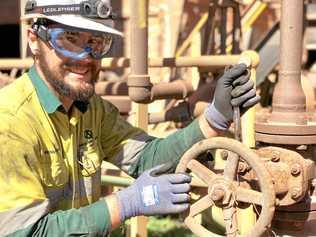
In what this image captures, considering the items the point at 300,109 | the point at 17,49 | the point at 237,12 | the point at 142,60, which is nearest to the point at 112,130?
the point at 142,60

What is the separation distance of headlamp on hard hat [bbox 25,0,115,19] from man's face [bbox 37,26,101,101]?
80 mm

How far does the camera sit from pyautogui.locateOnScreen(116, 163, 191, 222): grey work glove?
2.02 m

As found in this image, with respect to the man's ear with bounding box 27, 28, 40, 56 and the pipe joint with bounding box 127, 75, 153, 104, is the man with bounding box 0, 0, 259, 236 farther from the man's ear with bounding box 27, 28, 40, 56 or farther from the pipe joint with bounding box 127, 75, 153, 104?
the pipe joint with bounding box 127, 75, 153, 104

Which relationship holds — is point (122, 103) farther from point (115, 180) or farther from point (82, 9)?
point (82, 9)

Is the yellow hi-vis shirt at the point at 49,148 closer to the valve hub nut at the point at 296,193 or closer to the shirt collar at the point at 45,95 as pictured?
the shirt collar at the point at 45,95

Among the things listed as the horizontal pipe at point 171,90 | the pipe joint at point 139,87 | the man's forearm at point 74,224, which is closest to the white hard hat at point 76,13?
the pipe joint at point 139,87

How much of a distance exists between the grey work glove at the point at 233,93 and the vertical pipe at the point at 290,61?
0.33 feet

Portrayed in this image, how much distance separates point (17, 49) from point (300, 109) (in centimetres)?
876

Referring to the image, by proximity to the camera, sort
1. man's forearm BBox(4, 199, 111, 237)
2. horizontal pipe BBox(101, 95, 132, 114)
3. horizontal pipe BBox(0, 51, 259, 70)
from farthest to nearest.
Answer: horizontal pipe BBox(101, 95, 132, 114)
horizontal pipe BBox(0, 51, 259, 70)
man's forearm BBox(4, 199, 111, 237)

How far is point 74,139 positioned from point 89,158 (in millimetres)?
126

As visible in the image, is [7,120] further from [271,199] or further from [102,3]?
[271,199]


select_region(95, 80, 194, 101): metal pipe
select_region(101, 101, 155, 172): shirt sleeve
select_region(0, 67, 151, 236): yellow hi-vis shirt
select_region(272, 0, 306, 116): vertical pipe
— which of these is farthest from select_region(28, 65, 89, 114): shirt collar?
select_region(95, 80, 194, 101): metal pipe

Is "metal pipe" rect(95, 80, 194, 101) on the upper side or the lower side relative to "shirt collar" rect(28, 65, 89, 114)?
lower

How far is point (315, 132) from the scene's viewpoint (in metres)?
2.17
